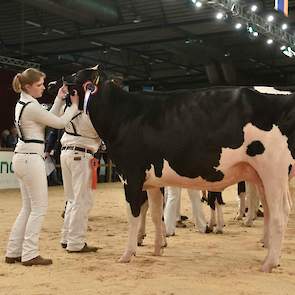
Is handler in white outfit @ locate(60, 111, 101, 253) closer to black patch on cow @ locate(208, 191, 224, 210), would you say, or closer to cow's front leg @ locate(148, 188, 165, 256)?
cow's front leg @ locate(148, 188, 165, 256)

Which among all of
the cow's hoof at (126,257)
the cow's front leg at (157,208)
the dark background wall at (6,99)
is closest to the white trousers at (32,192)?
the cow's hoof at (126,257)

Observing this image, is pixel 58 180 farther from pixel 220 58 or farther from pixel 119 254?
pixel 119 254

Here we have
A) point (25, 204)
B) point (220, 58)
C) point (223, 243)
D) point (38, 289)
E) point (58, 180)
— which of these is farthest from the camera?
point (220, 58)

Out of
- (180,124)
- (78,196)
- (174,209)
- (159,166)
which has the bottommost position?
(174,209)

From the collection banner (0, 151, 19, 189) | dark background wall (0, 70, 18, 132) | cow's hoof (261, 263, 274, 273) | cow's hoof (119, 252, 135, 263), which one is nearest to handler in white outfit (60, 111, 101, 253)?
cow's hoof (119, 252, 135, 263)

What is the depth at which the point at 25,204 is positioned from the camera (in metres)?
5.36

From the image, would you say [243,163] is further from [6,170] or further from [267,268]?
[6,170]

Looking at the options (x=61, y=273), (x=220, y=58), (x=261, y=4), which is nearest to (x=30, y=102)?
(x=61, y=273)

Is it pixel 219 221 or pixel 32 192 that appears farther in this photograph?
pixel 219 221

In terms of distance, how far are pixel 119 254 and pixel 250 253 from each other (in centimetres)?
147

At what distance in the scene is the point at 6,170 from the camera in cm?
1594

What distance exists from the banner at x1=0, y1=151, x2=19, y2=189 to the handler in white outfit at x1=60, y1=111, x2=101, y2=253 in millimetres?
9894

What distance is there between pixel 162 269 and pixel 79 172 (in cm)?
151

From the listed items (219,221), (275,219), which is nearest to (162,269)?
(275,219)
